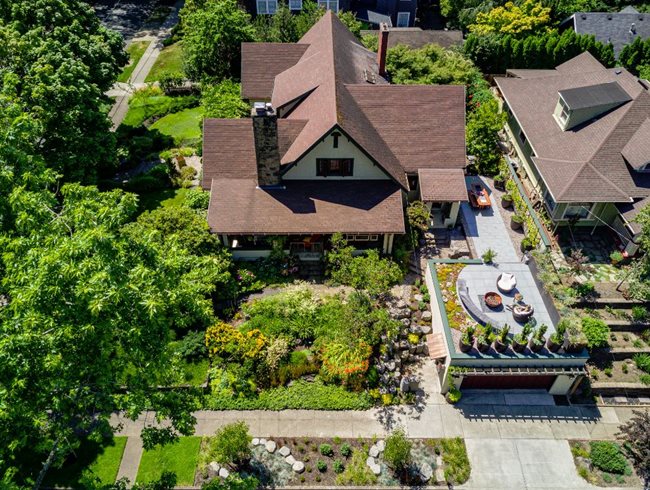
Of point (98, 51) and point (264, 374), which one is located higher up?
point (98, 51)

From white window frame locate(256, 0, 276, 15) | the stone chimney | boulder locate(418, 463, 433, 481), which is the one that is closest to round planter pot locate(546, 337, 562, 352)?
boulder locate(418, 463, 433, 481)

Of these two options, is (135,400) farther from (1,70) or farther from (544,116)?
(544,116)

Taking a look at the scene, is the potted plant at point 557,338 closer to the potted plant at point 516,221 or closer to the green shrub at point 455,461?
the green shrub at point 455,461

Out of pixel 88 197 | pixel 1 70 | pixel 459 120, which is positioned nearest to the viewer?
pixel 88 197

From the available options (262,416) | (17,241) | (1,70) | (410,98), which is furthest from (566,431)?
(1,70)

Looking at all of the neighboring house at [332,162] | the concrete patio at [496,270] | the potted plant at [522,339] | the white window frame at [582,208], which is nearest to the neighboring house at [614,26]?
the white window frame at [582,208]
